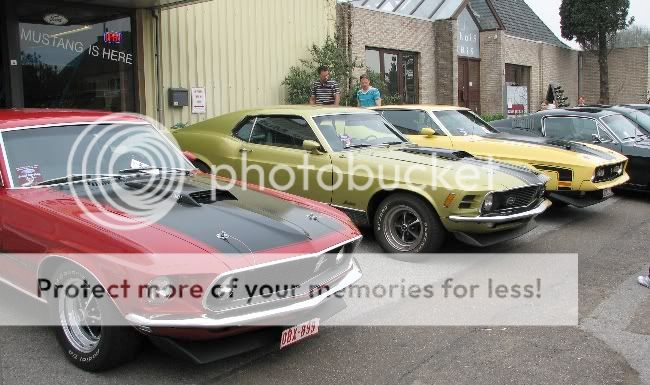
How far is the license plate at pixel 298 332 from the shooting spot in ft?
11.8

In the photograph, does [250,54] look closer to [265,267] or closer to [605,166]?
[605,166]

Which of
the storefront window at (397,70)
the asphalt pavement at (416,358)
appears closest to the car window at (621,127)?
the asphalt pavement at (416,358)

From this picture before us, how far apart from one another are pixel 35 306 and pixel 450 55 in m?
16.2

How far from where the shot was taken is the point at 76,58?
405 inches

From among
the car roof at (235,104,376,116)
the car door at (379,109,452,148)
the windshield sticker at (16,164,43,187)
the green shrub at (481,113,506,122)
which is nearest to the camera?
the windshield sticker at (16,164,43,187)

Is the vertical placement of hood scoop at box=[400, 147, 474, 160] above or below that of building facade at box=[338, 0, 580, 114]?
below

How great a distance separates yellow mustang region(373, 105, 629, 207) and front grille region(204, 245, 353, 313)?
494 cm

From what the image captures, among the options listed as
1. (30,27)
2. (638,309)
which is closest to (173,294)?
(638,309)

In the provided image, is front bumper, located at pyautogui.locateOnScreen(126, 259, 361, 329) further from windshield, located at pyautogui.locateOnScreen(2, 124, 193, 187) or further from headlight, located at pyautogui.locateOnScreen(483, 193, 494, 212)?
headlight, located at pyautogui.locateOnScreen(483, 193, 494, 212)

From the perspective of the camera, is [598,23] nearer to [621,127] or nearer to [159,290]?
[621,127]

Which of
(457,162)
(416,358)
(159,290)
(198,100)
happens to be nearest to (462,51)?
(198,100)

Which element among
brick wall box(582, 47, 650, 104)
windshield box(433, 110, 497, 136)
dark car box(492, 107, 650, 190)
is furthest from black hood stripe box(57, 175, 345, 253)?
brick wall box(582, 47, 650, 104)

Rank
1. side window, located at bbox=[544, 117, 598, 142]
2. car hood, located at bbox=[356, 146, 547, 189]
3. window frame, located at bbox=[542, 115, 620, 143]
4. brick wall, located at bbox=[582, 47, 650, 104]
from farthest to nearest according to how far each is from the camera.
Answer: brick wall, located at bbox=[582, 47, 650, 104] → side window, located at bbox=[544, 117, 598, 142] → window frame, located at bbox=[542, 115, 620, 143] → car hood, located at bbox=[356, 146, 547, 189]

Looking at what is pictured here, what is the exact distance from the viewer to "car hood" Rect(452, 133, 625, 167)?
825cm
